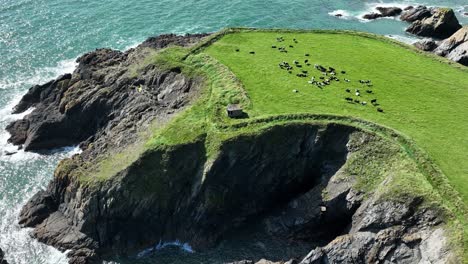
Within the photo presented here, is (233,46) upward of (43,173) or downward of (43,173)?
upward

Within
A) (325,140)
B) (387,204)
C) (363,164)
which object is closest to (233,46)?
(325,140)

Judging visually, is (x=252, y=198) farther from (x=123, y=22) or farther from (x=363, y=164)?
(x=123, y=22)

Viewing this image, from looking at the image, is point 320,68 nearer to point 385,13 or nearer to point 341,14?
point 341,14

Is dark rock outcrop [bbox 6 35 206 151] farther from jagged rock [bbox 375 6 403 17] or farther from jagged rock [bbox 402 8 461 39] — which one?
jagged rock [bbox 375 6 403 17]

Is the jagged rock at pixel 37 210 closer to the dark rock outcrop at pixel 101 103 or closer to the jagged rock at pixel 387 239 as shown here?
the dark rock outcrop at pixel 101 103

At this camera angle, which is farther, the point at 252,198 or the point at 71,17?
the point at 71,17

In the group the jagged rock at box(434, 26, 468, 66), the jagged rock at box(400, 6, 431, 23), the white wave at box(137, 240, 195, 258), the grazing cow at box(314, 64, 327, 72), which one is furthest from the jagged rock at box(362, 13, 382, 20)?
the white wave at box(137, 240, 195, 258)

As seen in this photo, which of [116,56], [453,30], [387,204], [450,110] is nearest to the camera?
[387,204]
